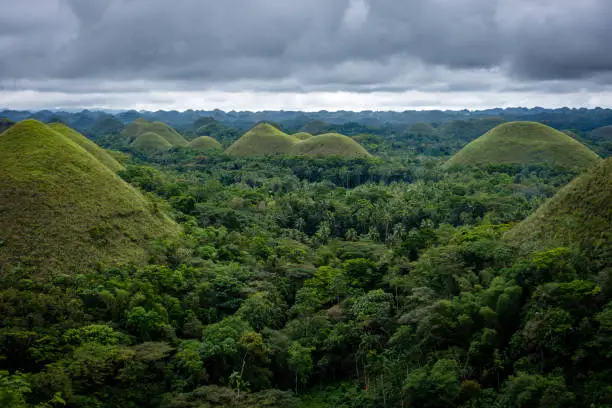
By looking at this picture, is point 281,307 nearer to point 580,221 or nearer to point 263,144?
point 580,221

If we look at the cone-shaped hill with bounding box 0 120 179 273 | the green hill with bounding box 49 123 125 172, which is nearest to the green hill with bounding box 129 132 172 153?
the green hill with bounding box 49 123 125 172

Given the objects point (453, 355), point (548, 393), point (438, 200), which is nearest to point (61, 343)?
point (453, 355)

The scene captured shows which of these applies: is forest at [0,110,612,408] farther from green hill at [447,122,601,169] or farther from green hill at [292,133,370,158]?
green hill at [292,133,370,158]

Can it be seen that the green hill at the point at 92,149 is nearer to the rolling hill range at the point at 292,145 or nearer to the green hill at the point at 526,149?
the rolling hill range at the point at 292,145

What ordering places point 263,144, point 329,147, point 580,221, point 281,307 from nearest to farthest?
point 580,221
point 281,307
point 329,147
point 263,144

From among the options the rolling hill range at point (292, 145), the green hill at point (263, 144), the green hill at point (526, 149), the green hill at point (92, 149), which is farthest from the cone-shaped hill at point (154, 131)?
the green hill at point (526, 149)

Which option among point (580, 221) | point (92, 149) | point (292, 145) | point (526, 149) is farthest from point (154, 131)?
point (580, 221)
